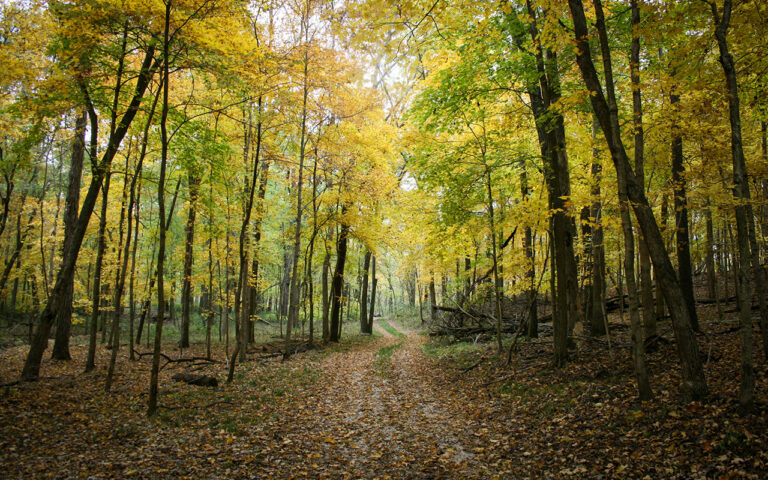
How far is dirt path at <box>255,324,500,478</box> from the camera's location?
514 centimetres

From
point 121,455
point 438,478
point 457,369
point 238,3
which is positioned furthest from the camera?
point 457,369

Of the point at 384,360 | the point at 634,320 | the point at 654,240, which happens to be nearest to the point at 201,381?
the point at 384,360

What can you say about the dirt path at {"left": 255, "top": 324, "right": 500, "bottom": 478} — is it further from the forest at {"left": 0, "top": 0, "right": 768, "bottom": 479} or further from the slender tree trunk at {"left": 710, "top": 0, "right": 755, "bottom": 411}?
the slender tree trunk at {"left": 710, "top": 0, "right": 755, "bottom": 411}

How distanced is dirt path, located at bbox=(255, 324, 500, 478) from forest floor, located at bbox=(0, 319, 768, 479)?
0.03 m

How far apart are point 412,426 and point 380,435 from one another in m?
0.72

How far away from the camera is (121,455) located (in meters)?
5.23

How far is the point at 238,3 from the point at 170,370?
10.9m

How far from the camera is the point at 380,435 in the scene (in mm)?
6508

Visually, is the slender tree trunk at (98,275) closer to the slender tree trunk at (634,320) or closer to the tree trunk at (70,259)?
the tree trunk at (70,259)

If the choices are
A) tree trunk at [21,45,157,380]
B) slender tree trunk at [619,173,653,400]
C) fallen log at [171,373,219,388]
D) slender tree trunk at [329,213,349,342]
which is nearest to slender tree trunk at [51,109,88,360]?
tree trunk at [21,45,157,380]

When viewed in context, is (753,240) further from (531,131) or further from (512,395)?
(531,131)

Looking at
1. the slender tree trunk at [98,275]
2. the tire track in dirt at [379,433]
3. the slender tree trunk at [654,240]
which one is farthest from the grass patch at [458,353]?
the slender tree trunk at [98,275]

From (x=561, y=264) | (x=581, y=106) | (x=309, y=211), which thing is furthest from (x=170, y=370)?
(x=581, y=106)

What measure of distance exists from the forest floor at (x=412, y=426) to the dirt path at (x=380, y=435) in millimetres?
33
